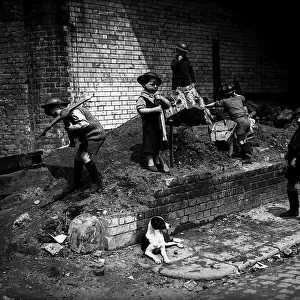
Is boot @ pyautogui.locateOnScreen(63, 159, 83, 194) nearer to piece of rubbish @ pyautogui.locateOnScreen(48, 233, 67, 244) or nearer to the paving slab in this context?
piece of rubbish @ pyautogui.locateOnScreen(48, 233, 67, 244)

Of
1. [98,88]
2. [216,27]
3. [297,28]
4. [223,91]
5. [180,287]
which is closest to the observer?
[180,287]

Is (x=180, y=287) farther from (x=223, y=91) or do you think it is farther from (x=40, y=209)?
(x=223, y=91)

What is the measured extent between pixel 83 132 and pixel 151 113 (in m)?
1.11

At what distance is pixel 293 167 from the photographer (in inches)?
297

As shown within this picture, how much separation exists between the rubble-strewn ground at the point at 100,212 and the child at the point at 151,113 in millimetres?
324

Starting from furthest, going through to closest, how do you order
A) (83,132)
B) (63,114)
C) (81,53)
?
(81,53), (83,132), (63,114)

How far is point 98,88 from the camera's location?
10.3 meters

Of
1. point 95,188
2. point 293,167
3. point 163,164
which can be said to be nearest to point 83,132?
point 95,188

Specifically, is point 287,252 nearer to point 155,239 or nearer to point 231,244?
point 231,244

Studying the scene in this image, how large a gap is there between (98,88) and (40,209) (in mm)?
4095

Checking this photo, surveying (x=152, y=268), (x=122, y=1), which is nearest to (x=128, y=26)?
(x=122, y=1)

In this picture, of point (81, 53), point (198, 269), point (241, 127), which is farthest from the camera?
point (81, 53)

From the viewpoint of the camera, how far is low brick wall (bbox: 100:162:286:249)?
633cm

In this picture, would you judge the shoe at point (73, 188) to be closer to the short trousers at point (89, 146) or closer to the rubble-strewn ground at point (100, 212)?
the rubble-strewn ground at point (100, 212)
